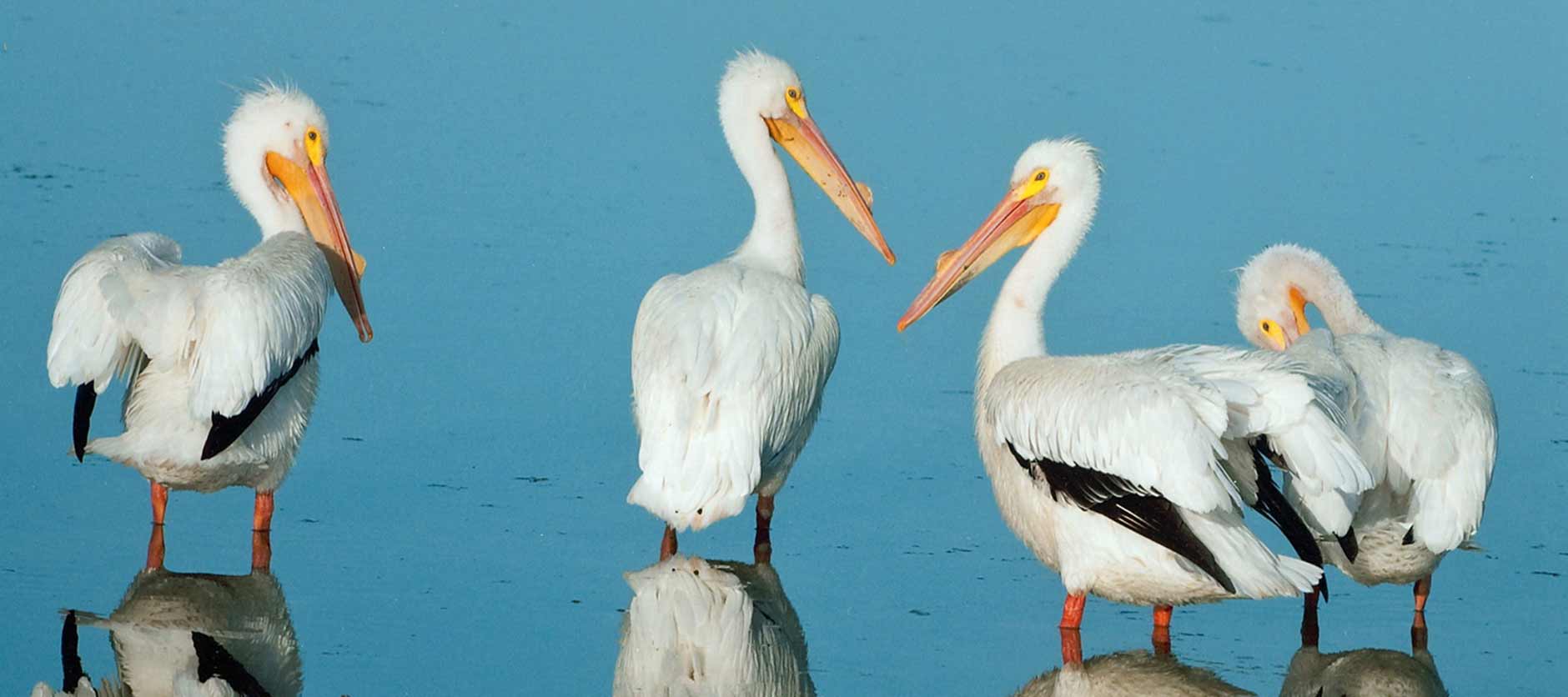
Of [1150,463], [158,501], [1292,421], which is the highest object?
[1292,421]

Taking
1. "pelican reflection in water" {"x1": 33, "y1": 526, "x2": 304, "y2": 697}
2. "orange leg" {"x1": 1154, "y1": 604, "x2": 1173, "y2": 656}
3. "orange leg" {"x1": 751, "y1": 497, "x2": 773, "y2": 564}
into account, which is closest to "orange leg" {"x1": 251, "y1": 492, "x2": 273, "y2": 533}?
"pelican reflection in water" {"x1": 33, "y1": 526, "x2": 304, "y2": 697}

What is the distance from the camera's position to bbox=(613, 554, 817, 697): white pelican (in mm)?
4895

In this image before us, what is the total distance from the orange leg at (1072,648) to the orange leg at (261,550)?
75.6 inches

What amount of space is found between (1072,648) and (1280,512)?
59cm

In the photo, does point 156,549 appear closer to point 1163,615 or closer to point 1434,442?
point 1163,615

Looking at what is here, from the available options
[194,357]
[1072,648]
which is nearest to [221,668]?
[194,357]

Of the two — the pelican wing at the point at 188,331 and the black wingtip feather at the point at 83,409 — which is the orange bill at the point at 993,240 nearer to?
the pelican wing at the point at 188,331

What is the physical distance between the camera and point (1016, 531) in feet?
18.7

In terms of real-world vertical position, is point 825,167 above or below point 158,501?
above

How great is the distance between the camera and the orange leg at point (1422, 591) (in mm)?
→ 5738

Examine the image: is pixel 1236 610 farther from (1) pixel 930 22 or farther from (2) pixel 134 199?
(1) pixel 930 22

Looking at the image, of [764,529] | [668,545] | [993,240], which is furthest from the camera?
[993,240]

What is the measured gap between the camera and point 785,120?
23.1 ft

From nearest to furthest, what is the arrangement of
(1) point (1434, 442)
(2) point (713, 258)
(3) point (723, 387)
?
(1) point (1434, 442) → (3) point (723, 387) → (2) point (713, 258)
